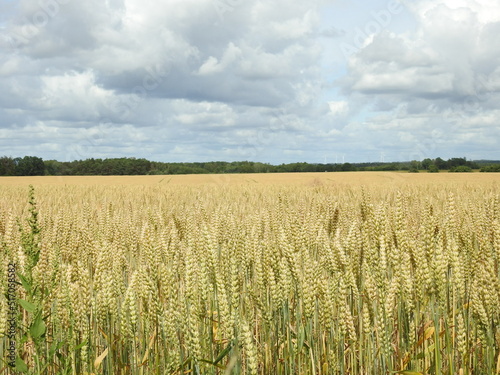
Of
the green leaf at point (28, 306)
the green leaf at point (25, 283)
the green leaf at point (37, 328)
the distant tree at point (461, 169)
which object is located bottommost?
the green leaf at point (37, 328)

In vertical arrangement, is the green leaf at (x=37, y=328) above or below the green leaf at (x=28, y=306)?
below

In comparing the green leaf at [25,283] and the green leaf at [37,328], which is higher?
the green leaf at [25,283]

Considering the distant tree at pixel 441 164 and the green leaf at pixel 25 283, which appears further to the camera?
the distant tree at pixel 441 164

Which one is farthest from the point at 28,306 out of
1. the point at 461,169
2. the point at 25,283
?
the point at 461,169

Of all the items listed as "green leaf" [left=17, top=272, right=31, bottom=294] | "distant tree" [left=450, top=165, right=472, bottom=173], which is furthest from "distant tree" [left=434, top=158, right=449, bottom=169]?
"green leaf" [left=17, top=272, right=31, bottom=294]

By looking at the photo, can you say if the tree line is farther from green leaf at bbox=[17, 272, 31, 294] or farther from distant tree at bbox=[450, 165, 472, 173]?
green leaf at bbox=[17, 272, 31, 294]

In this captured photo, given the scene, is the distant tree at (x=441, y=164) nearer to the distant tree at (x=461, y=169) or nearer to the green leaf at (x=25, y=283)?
the distant tree at (x=461, y=169)

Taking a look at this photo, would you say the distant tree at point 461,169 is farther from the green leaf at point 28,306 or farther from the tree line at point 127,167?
the green leaf at point 28,306

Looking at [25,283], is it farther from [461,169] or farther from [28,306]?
[461,169]

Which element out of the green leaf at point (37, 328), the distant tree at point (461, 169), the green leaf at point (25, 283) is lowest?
the green leaf at point (37, 328)

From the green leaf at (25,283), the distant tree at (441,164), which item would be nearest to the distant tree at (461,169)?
the distant tree at (441,164)

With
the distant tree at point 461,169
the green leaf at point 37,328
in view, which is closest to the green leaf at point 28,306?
the green leaf at point 37,328

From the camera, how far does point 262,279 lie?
2.09 m

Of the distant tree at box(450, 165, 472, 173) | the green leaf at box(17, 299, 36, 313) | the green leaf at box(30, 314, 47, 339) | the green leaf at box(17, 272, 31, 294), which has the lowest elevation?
the green leaf at box(30, 314, 47, 339)
